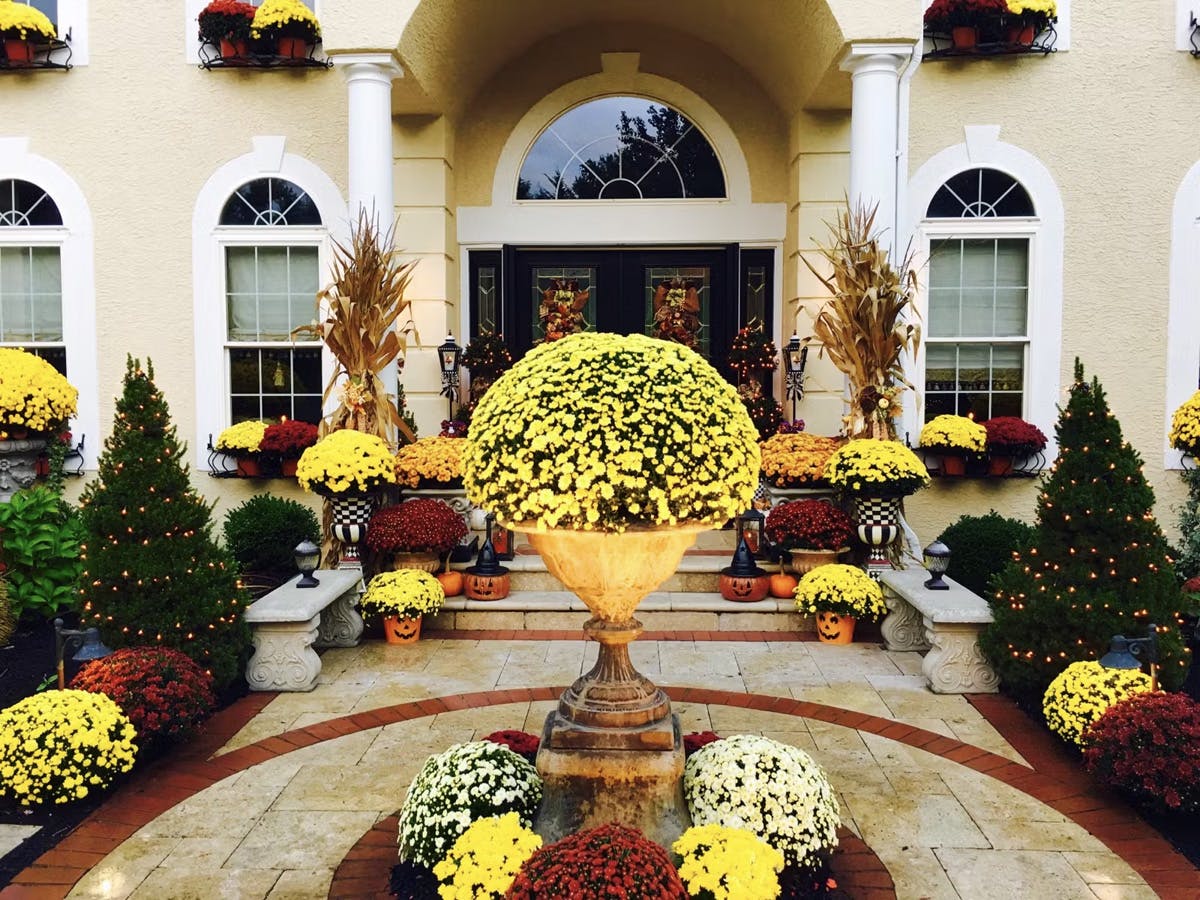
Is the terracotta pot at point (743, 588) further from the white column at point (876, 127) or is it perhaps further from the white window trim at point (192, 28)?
the white window trim at point (192, 28)

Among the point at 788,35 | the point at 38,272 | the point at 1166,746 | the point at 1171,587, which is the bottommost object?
the point at 1166,746

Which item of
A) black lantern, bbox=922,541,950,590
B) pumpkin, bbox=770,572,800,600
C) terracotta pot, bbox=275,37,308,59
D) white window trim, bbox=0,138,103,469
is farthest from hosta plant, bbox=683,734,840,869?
white window trim, bbox=0,138,103,469

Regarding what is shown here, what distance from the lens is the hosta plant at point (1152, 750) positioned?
→ 12.1 feet

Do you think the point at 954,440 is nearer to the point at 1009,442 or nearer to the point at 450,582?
the point at 1009,442

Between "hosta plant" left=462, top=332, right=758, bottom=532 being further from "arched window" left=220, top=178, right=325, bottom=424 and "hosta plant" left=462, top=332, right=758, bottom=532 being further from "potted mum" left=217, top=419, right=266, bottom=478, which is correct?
"arched window" left=220, top=178, right=325, bottom=424

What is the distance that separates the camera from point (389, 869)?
A: 3.45m

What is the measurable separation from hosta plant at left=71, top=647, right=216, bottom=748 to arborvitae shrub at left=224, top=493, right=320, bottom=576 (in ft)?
10.1

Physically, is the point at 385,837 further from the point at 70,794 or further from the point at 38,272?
the point at 38,272

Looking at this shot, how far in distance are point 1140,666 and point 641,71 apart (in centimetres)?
714

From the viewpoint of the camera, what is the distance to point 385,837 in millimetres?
3682

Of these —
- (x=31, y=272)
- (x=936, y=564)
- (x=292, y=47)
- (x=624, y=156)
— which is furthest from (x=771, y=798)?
(x=31, y=272)

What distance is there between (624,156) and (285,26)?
329 centimetres

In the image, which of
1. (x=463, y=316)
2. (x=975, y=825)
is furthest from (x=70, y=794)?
(x=463, y=316)

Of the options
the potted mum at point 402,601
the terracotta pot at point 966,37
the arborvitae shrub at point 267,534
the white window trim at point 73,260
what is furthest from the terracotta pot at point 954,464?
the white window trim at point 73,260
